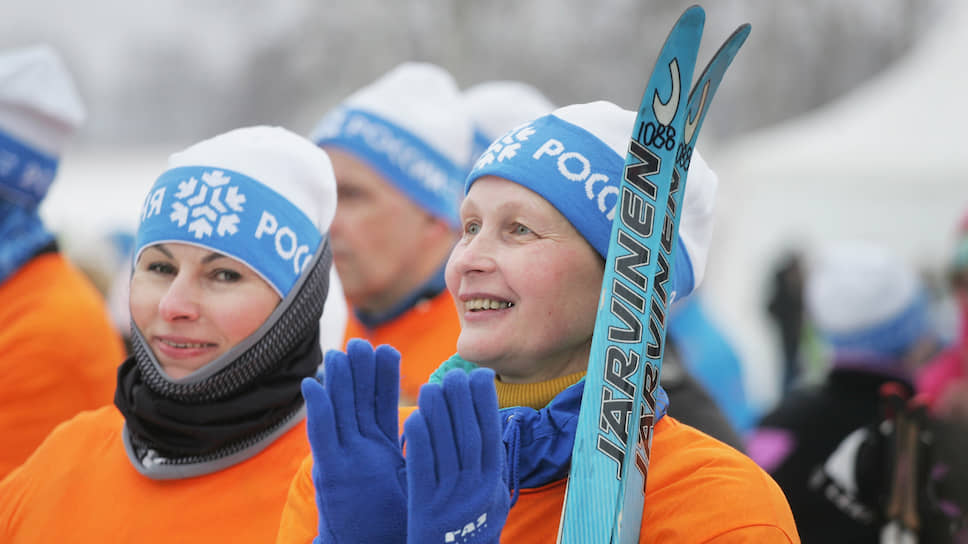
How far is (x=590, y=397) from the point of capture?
1858mm

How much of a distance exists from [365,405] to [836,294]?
11.6ft

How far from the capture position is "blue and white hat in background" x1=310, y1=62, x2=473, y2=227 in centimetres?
423

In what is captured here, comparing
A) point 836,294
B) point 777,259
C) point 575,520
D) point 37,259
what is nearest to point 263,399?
point 575,520

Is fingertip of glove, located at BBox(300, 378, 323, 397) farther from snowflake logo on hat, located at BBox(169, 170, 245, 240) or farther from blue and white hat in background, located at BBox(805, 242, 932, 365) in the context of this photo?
blue and white hat in background, located at BBox(805, 242, 932, 365)

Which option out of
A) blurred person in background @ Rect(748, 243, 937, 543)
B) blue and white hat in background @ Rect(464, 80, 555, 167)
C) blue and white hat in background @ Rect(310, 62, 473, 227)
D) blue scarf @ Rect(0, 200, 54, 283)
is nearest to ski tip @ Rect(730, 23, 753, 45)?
blurred person in background @ Rect(748, 243, 937, 543)

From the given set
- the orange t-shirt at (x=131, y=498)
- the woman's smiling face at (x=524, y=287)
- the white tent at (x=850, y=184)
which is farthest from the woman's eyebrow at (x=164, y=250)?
the white tent at (x=850, y=184)

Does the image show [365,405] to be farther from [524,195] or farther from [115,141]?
[115,141]

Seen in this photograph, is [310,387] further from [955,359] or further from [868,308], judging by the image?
[868,308]

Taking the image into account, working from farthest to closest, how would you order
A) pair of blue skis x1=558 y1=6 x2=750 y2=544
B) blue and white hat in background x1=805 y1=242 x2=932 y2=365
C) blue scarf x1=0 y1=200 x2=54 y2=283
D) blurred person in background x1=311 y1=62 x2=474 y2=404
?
blue and white hat in background x1=805 y1=242 x2=932 y2=365
blurred person in background x1=311 y1=62 x2=474 y2=404
blue scarf x1=0 y1=200 x2=54 y2=283
pair of blue skis x1=558 y1=6 x2=750 y2=544

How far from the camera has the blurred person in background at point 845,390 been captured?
365cm

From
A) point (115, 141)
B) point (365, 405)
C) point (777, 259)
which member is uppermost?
point (365, 405)

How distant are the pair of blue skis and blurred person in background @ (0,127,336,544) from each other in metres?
0.95

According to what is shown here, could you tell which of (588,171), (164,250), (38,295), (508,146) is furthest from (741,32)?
(38,295)

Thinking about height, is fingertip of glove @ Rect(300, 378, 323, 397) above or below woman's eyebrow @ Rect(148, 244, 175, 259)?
above
